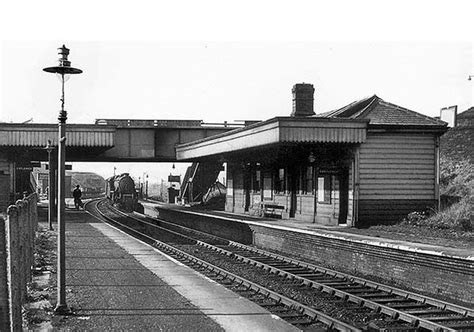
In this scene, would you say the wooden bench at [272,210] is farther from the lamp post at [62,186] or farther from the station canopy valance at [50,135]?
the lamp post at [62,186]

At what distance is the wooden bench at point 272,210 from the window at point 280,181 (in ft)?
2.24

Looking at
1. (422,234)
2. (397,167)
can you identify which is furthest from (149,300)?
(397,167)

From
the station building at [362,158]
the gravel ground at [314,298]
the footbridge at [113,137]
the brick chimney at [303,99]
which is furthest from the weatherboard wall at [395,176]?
the footbridge at [113,137]

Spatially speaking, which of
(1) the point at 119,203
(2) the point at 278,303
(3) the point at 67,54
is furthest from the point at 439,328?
(1) the point at 119,203

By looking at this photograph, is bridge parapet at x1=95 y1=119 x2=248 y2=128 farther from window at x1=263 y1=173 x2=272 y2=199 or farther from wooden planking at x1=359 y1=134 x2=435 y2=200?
wooden planking at x1=359 y1=134 x2=435 y2=200

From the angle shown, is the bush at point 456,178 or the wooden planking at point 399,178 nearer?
the wooden planking at point 399,178

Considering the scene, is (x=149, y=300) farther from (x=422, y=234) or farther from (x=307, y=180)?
(x=307, y=180)

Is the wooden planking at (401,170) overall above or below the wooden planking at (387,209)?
above

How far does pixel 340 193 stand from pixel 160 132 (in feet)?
52.4

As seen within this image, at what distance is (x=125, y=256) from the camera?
16859 millimetres

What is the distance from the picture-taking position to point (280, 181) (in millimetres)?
26250

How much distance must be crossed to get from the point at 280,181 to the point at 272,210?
1.46 metres

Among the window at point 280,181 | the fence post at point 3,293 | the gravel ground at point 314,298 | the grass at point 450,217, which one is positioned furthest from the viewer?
the window at point 280,181

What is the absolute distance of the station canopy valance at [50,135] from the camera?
96.6 feet
